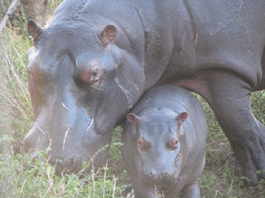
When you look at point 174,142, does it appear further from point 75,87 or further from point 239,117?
point 239,117

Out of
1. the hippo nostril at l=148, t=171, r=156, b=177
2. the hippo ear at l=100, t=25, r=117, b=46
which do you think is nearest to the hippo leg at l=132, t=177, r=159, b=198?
the hippo nostril at l=148, t=171, r=156, b=177

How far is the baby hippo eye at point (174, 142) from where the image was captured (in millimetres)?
4223

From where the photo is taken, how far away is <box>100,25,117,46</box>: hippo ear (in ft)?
14.4

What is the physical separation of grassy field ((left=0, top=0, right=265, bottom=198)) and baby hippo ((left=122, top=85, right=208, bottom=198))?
17cm

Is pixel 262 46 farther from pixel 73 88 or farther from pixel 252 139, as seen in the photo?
pixel 73 88

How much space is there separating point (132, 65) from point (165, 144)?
681 millimetres

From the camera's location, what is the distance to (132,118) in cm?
435

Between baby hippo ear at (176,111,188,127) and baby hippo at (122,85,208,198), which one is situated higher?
baby hippo ear at (176,111,188,127)

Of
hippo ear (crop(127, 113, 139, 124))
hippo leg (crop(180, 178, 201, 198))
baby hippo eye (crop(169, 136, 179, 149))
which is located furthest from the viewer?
hippo leg (crop(180, 178, 201, 198))

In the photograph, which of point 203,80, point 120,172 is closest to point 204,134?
point 203,80

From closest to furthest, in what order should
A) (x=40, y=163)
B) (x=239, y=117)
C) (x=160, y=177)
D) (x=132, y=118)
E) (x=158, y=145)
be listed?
(x=40, y=163)
(x=160, y=177)
(x=158, y=145)
(x=132, y=118)
(x=239, y=117)

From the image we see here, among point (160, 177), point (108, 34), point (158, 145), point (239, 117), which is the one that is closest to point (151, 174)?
point (160, 177)

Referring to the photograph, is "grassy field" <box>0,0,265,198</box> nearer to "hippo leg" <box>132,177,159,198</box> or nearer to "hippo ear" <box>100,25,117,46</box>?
"hippo leg" <box>132,177,159,198</box>

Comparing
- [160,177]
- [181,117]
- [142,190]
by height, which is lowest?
[142,190]
